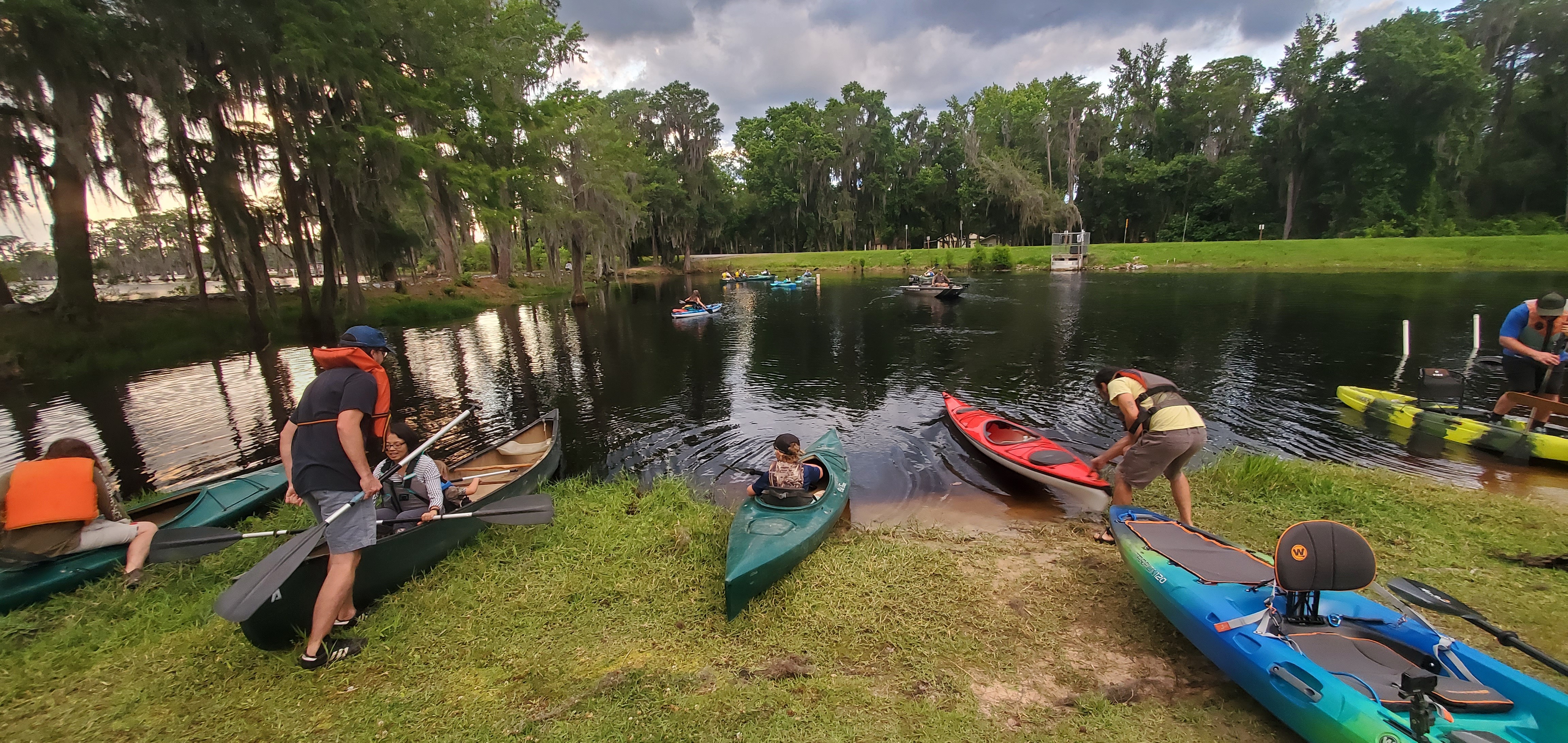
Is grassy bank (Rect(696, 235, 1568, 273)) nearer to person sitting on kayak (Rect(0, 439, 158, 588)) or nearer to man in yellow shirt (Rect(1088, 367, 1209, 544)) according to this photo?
man in yellow shirt (Rect(1088, 367, 1209, 544))

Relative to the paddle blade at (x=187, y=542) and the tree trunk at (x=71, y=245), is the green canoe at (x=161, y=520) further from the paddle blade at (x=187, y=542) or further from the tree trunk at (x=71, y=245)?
the tree trunk at (x=71, y=245)

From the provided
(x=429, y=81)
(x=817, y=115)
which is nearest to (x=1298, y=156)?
(x=817, y=115)

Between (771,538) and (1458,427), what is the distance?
10690mm

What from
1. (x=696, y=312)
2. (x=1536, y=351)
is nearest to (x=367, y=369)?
(x=1536, y=351)

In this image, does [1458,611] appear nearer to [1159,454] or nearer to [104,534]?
[1159,454]

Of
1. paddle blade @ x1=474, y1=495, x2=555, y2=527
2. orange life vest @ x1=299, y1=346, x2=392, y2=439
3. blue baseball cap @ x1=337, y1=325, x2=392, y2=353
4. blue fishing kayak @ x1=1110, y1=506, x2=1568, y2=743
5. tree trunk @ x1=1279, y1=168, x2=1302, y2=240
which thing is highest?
tree trunk @ x1=1279, y1=168, x2=1302, y2=240

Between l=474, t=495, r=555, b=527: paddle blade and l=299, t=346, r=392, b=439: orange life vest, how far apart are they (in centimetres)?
119

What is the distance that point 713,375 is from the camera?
16.2 metres

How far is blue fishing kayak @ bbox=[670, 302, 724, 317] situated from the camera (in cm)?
2714

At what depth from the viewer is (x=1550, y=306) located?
24.6 ft

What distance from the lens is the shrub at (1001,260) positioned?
168 ft

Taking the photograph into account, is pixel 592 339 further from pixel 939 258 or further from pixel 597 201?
pixel 939 258

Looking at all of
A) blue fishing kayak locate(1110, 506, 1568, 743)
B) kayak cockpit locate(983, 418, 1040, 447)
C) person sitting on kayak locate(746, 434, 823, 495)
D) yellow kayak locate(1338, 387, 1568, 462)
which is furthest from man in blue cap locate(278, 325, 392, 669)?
yellow kayak locate(1338, 387, 1568, 462)

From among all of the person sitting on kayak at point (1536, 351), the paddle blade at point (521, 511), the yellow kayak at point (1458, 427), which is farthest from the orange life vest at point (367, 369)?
the yellow kayak at point (1458, 427)
